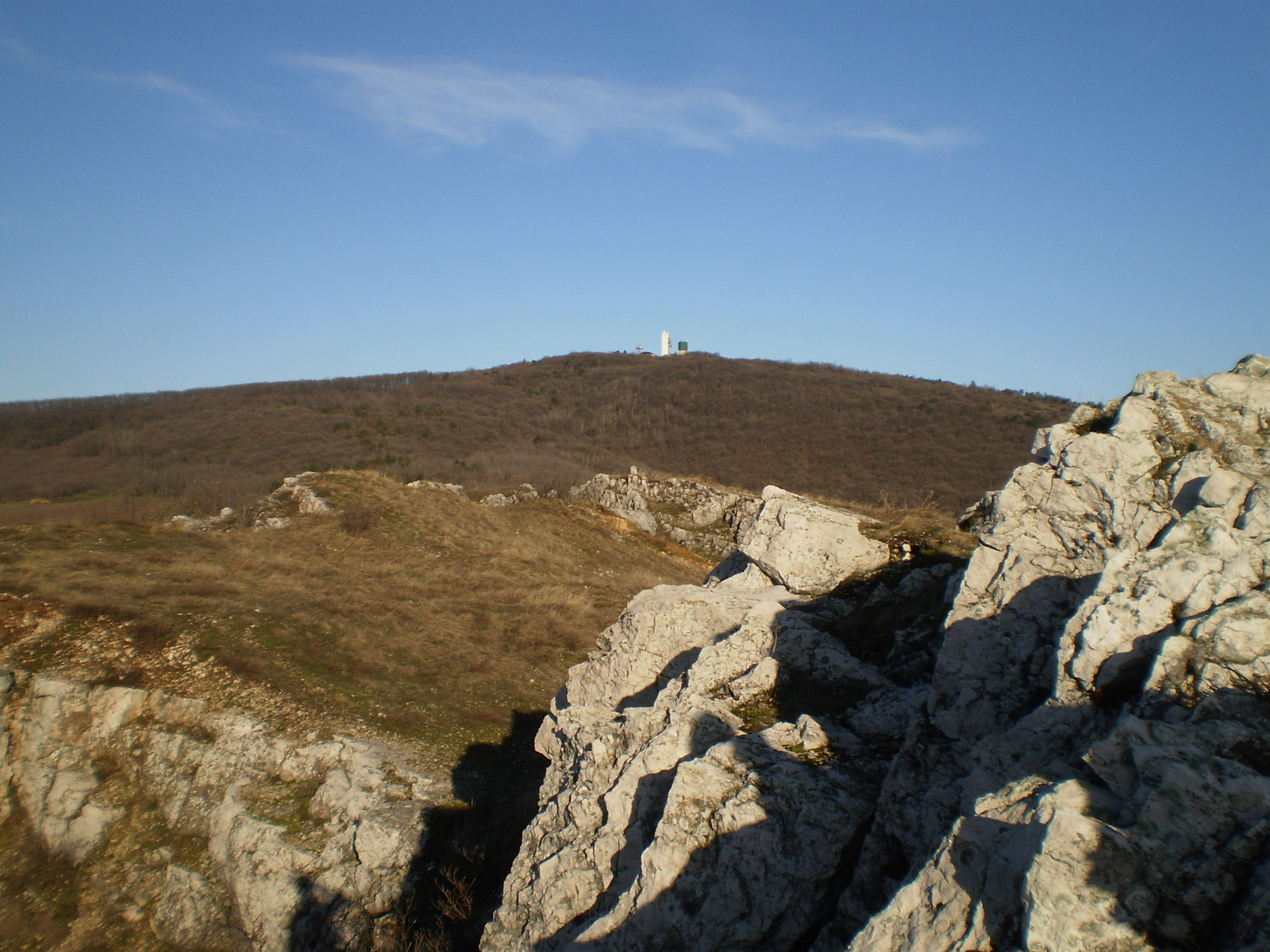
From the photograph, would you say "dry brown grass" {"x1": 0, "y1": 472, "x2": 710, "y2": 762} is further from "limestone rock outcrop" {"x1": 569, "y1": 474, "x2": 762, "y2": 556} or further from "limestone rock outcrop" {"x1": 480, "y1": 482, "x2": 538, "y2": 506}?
"limestone rock outcrop" {"x1": 480, "y1": 482, "x2": 538, "y2": 506}

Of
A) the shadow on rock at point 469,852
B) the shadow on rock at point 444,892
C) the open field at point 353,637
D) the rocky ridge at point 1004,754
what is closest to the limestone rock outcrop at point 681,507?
the open field at point 353,637

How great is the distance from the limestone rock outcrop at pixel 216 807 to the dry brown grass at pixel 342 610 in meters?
0.68

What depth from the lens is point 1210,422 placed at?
493cm

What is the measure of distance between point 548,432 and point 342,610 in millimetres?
55885

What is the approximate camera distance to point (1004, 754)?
12.4ft

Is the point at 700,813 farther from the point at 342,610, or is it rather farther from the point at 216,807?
the point at 342,610

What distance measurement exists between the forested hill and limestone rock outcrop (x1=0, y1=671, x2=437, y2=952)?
655 inches

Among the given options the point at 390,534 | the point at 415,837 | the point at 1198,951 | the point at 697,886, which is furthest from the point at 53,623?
the point at 1198,951

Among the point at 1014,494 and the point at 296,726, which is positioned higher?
the point at 1014,494

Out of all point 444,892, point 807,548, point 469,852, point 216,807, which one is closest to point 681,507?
point 807,548

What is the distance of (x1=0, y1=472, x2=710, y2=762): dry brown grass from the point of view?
36.7 ft

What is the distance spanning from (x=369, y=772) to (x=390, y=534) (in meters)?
11.3

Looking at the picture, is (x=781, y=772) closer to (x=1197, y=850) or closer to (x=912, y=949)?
(x=912, y=949)

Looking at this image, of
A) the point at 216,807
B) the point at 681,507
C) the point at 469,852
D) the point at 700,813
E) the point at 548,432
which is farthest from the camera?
the point at 548,432
